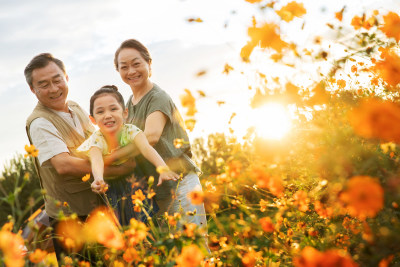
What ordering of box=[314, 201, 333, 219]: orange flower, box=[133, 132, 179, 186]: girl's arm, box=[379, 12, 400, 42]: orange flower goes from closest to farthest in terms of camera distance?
box=[379, 12, 400, 42]: orange flower, box=[314, 201, 333, 219]: orange flower, box=[133, 132, 179, 186]: girl's arm

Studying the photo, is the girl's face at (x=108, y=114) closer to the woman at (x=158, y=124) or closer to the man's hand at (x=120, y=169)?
the woman at (x=158, y=124)

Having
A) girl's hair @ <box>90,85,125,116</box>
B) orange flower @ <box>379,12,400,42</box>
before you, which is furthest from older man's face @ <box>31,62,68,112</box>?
orange flower @ <box>379,12,400,42</box>

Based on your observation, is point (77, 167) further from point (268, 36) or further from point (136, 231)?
point (268, 36)

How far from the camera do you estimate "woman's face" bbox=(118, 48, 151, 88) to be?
289 cm

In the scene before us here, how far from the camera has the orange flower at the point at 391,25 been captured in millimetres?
1552

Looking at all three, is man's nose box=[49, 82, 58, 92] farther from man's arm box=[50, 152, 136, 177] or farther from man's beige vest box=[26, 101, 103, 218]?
man's arm box=[50, 152, 136, 177]

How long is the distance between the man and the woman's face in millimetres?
495

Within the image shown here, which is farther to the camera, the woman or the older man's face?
the older man's face

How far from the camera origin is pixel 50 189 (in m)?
2.82

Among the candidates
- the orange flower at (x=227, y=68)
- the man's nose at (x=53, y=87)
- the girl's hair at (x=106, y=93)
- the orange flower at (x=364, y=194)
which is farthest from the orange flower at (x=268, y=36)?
the man's nose at (x=53, y=87)

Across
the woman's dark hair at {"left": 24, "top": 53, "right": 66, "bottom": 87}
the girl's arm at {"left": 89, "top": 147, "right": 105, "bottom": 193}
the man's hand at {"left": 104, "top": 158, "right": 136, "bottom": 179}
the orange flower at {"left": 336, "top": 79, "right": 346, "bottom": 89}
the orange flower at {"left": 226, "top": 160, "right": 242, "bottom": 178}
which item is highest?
the woman's dark hair at {"left": 24, "top": 53, "right": 66, "bottom": 87}

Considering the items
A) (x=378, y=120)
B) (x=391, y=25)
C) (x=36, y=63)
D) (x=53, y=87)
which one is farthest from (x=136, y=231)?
(x=36, y=63)

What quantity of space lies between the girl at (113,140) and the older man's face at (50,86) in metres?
0.25

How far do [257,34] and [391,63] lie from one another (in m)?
0.51
